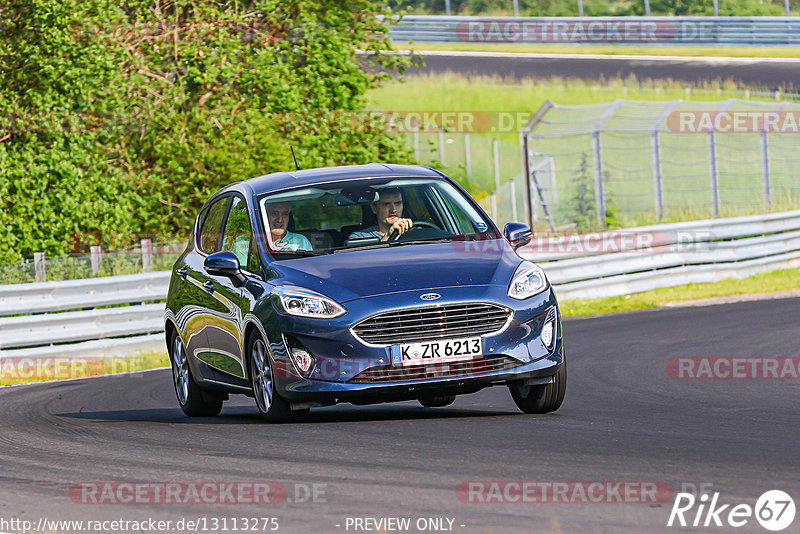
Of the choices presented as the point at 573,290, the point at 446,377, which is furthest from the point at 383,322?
the point at 573,290

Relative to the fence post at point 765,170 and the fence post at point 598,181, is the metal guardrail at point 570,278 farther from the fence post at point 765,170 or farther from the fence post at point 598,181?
the fence post at point 598,181

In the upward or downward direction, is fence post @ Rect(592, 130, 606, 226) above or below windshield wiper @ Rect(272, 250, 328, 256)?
below

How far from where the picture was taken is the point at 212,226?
11.0 metres

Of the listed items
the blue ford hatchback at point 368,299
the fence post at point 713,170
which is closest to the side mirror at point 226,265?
the blue ford hatchback at point 368,299

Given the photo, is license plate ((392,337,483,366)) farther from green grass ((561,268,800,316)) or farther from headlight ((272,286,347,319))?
green grass ((561,268,800,316))

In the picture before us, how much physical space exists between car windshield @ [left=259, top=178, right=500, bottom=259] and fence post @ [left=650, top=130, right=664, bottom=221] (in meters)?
17.1

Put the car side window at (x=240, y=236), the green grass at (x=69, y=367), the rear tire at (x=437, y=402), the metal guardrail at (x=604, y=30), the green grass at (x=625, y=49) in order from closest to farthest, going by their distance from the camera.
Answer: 1. the car side window at (x=240, y=236)
2. the rear tire at (x=437, y=402)
3. the green grass at (x=69, y=367)
4. the green grass at (x=625, y=49)
5. the metal guardrail at (x=604, y=30)

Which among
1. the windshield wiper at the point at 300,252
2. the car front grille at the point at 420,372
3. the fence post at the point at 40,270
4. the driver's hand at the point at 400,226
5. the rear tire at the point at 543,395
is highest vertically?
the driver's hand at the point at 400,226

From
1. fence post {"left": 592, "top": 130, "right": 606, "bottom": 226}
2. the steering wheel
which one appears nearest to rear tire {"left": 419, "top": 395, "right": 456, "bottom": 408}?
the steering wheel

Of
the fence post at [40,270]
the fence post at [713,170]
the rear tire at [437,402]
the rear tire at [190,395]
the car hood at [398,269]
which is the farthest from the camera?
the fence post at [713,170]

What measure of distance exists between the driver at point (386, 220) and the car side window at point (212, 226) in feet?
4.84

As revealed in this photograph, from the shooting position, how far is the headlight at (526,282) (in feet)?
28.8

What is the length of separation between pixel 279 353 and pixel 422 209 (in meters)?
1.75

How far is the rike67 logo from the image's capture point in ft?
17.9
